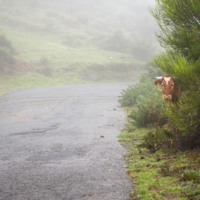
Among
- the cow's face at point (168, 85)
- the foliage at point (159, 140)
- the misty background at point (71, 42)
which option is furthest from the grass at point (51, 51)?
the foliage at point (159, 140)

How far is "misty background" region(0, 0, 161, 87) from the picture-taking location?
5369cm

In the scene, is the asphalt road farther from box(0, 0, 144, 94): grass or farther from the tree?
box(0, 0, 144, 94): grass

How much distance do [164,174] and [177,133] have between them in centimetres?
175

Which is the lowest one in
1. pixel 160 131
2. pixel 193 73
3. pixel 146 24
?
pixel 160 131

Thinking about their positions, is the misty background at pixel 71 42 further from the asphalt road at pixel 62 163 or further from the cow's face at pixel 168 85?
the asphalt road at pixel 62 163

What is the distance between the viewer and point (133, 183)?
5.12 m

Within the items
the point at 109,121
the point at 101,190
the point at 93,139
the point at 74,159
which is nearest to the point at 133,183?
the point at 101,190

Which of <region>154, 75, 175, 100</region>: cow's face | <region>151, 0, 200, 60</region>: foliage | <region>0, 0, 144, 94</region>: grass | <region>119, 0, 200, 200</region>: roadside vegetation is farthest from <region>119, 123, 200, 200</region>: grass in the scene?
<region>0, 0, 144, 94</region>: grass

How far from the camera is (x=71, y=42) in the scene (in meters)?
85.2

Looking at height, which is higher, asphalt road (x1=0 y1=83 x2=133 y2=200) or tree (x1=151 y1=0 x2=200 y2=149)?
tree (x1=151 y1=0 x2=200 y2=149)

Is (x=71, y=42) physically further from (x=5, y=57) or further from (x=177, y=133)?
(x=177, y=133)

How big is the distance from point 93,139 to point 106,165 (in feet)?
10.1

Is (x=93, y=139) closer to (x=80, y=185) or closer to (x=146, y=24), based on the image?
(x=80, y=185)

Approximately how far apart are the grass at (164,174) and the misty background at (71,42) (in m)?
A: 5.36
